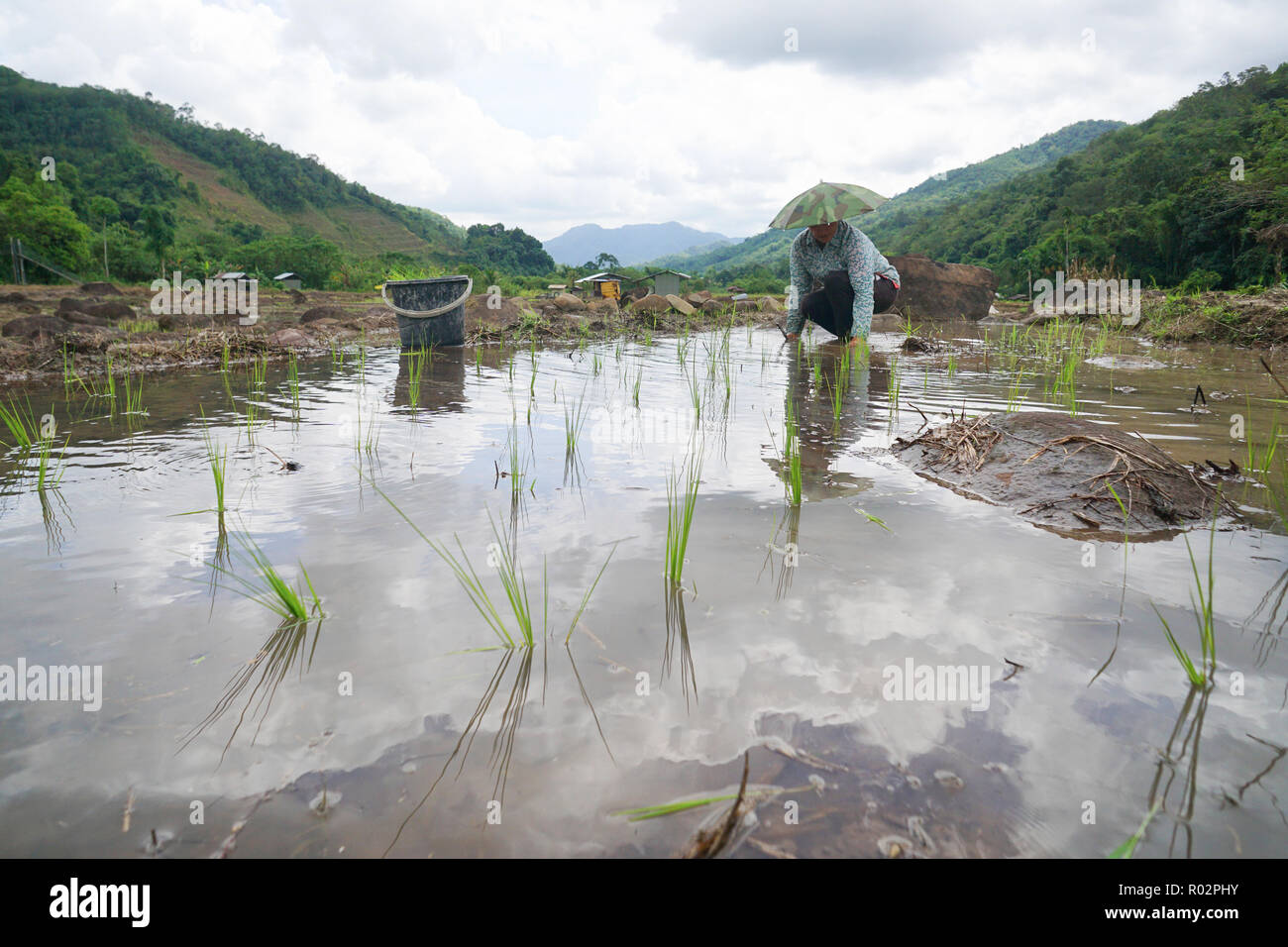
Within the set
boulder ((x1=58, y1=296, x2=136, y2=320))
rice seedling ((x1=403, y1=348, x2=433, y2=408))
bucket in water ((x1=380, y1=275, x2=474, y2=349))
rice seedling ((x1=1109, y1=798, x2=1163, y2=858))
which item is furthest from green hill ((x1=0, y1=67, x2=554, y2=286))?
rice seedling ((x1=1109, y1=798, x2=1163, y2=858))

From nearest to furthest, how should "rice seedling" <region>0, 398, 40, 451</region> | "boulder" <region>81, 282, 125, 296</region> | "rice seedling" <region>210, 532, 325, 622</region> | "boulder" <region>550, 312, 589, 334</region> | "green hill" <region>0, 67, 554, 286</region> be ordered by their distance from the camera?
1. "rice seedling" <region>210, 532, 325, 622</region>
2. "rice seedling" <region>0, 398, 40, 451</region>
3. "boulder" <region>550, 312, 589, 334</region>
4. "boulder" <region>81, 282, 125, 296</region>
5. "green hill" <region>0, 67, 554, 286</region>

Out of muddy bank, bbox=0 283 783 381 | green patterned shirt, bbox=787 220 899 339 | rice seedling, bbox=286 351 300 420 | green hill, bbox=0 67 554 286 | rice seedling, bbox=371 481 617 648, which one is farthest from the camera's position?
green hill, bbox=0 67 554 286

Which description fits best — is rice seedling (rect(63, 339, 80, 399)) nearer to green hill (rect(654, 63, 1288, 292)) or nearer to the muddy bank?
the muddy bank

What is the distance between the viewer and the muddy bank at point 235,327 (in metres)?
5.98

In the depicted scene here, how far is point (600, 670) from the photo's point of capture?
4.74 ft

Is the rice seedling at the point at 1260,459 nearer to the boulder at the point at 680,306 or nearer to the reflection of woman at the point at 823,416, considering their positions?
the reflection of woman at the point at 823,416

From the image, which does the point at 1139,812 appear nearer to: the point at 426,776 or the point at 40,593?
the point at 426,776

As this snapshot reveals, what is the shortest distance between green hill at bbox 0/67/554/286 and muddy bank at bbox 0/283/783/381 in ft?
56.9

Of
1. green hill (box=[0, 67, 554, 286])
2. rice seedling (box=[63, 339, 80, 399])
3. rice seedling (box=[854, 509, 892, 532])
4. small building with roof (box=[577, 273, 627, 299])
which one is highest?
green hill (box=[0, 67, 554, 286])

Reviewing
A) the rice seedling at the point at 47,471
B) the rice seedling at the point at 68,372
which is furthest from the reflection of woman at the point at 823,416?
the rice seedling at the point at 68,372

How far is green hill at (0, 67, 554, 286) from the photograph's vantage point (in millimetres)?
31781

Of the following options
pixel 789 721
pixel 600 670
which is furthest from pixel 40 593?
pixel 789 721

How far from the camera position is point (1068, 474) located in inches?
101

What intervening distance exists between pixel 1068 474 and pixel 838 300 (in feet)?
14.8
